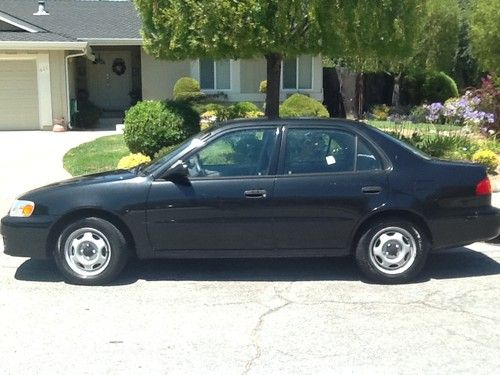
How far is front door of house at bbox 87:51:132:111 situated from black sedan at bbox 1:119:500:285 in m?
20.7

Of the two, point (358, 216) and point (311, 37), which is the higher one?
point (311, 37)

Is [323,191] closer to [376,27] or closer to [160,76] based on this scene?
[376,27]

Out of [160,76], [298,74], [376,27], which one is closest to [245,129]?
[376,27]

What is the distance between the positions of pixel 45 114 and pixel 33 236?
16.4 m

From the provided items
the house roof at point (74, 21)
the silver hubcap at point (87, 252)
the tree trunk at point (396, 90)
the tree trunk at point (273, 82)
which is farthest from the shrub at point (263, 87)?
the silver hubcap at point (87, 252)

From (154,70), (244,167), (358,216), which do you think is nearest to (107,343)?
(244,167)

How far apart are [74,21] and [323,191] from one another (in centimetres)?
2159

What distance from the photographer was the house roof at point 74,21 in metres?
22.2

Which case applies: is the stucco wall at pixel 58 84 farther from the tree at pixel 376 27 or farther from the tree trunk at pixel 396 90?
the tree trunk at pixel 396 90

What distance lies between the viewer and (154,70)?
976 inches

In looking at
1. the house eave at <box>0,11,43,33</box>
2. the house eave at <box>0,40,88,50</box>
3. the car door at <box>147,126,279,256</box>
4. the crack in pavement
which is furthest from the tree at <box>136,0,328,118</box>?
the house eave at <box>0,11,43,33</box>

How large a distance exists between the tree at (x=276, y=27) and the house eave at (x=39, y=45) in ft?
31.8

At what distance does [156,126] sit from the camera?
Result: 12.7m

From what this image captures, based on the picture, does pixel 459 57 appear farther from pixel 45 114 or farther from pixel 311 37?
pixel 311 37
